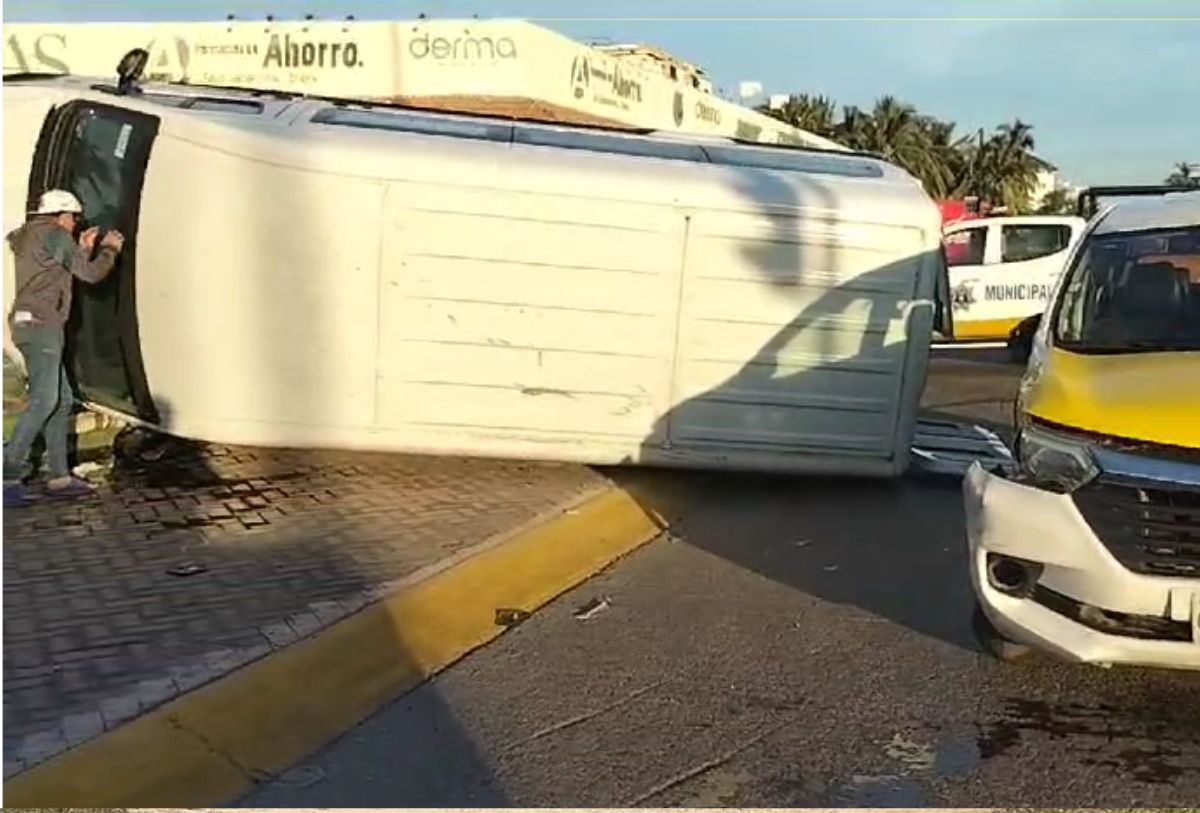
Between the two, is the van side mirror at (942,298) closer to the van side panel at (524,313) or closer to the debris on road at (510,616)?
the van side panel at (524,313)

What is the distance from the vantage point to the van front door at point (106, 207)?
8.06 m

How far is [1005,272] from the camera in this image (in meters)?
18.0

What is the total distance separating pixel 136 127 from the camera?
805cm

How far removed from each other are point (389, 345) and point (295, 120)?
1433 millimetres

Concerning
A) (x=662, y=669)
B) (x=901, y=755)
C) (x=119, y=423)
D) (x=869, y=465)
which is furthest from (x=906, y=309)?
(x=119, y=423)

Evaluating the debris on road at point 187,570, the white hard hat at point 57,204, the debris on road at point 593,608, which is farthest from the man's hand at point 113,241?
the debris on road at point 593,608

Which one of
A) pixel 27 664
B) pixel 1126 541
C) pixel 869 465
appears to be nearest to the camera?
pixel 1126 541

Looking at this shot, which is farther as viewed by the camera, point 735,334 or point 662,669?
point 735,334

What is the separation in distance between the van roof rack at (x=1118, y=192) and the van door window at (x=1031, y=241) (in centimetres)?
1121

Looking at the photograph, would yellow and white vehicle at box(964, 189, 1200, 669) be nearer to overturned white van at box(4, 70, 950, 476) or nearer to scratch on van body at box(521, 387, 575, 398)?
overturned white van at box(4, 70, 950, 476)

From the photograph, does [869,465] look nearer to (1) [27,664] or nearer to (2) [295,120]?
(2) [295,120]

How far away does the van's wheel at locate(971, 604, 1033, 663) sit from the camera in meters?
5.23

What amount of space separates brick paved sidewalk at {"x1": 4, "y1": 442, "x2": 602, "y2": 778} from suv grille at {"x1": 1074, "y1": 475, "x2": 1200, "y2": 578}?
288 cm

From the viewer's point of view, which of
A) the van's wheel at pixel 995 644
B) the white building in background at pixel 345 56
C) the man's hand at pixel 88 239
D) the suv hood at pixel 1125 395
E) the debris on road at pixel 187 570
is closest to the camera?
the suv hood at pixel 1125 395
